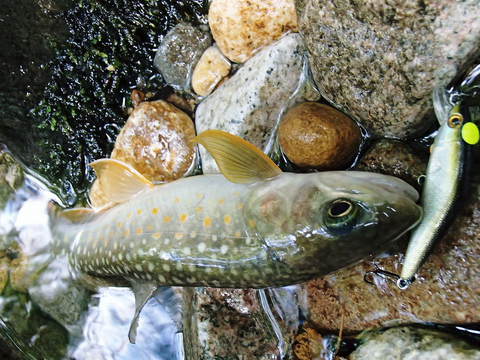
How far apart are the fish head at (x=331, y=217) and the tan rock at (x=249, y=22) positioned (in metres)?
1.44

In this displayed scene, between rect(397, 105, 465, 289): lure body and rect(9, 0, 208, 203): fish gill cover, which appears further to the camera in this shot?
rect(9, 0, 208, 203): fish gill cover

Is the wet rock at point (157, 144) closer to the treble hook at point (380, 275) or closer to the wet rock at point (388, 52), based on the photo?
the wet rock at point (388, 52)

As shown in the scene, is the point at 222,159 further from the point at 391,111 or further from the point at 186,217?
the point at 391,111

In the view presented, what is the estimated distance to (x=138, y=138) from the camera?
3.87 m

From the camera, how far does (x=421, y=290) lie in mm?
3195

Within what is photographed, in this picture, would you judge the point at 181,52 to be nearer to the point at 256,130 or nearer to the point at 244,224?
the point at 256,130

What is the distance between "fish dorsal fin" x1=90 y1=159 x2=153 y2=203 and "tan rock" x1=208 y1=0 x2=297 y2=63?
52.6 inches

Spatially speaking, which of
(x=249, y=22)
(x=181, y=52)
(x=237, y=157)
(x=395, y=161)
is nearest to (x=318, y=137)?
(x=395, y=161)

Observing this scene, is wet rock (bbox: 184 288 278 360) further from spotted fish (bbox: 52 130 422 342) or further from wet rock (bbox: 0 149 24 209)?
wet rock (bbox: 0 149 24 209)

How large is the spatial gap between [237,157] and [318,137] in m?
0.73

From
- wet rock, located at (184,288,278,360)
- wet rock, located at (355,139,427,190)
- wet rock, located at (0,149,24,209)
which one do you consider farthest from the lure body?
wet rock, located at (0,149,24,209)

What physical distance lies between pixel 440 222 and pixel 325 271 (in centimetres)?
84

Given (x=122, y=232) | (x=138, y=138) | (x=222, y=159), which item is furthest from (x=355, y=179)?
(x=138, y=138)

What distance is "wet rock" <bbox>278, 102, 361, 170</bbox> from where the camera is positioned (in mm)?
3158
